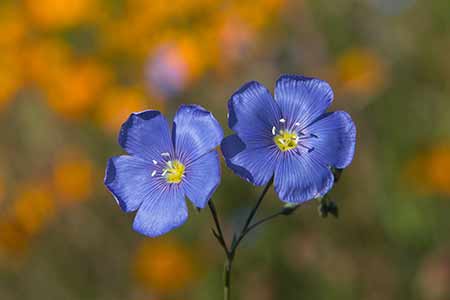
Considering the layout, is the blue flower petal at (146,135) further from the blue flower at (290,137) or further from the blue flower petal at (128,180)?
the blue flower at (290,137)

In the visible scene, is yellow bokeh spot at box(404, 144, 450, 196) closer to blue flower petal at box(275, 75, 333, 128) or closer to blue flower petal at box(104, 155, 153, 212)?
blue flower petal at box(275, 75, 333, 128)

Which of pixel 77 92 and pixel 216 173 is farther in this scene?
pixel 77 92

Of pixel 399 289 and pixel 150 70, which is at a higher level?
pixel 150 70

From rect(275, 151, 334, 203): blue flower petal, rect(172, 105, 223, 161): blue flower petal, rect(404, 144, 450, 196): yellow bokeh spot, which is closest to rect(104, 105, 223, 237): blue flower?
rect(172, 105, 223, 161): blue flower petal

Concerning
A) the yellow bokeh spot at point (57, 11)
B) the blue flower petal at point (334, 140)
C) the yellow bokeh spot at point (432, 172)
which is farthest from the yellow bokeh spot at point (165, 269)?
the blue flower petal at point (334, 140)

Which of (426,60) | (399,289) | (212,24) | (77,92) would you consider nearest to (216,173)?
(399,289)

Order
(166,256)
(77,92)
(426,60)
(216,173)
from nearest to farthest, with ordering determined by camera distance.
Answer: (216,173) → (166,256) → (77,92) → (426,60)

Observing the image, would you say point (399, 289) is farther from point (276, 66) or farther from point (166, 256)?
point (276, 66)

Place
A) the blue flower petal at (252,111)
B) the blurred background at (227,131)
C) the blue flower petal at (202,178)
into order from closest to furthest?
the blue flower petal at (202,178)
the blue flower petal at (252,111)
the blurred background at (227,131)
